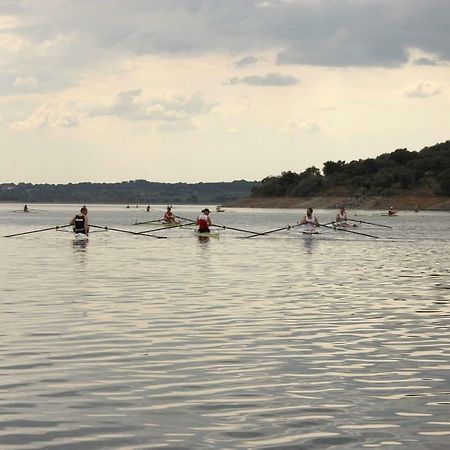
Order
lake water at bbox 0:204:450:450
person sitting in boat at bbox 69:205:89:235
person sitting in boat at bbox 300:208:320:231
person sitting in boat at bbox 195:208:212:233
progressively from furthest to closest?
1. person sitting in boat at bbox 300:208:320:231
2. person sitting in boat at bbox 195:208:212:233
3. person sitting in boat at bbox 69:205:89:235
4. lake water at bbox 0:204:450:450

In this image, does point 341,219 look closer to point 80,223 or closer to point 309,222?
point 309,222

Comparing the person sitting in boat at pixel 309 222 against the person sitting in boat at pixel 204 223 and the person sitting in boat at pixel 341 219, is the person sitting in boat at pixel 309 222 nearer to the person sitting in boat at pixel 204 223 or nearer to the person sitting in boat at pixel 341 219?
the person sitting in boat at pixel 204 223

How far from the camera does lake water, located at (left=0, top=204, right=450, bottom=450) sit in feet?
35.7

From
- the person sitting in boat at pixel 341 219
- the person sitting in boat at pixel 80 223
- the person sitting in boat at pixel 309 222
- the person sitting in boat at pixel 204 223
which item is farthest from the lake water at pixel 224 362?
the person sitting in boat at pixel 341 219

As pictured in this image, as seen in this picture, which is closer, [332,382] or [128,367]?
[332,382]

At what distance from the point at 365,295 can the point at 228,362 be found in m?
11.6

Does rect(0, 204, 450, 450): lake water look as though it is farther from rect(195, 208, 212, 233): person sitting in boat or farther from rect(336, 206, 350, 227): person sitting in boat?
rect(336, 206, 350, 227): person sitting in boat

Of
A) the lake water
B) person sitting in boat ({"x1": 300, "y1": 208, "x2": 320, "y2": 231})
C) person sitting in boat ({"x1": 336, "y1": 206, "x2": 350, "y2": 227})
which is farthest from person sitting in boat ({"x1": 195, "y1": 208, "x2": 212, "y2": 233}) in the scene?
the lake water

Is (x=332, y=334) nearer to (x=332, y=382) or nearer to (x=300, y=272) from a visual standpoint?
(x=332, y=382)

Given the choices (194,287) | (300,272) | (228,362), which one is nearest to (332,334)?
(228,362)

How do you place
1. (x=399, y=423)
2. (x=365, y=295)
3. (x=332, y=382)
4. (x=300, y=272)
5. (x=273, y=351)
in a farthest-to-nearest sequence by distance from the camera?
(x=300, y=272), (x=365, y=295), (x=273, y=351), (x=332, y=382), (x=399, y=423)

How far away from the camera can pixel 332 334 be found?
1847cm

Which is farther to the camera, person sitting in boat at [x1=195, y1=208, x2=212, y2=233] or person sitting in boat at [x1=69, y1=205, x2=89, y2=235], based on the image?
person sitting in boat at [x1=195, y1=208, x2=212, y2=233]

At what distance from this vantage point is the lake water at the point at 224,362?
1089cm
